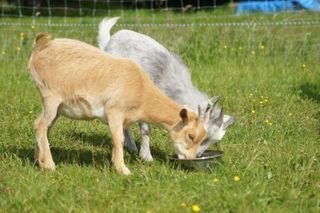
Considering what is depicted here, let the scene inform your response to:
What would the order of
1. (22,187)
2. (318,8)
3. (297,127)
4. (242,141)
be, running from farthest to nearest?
(318,8) < (297,127) < (242,141) < (22,187)

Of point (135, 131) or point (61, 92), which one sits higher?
point (61, 92)

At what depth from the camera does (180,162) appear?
549cm

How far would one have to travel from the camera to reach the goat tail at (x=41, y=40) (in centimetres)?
561

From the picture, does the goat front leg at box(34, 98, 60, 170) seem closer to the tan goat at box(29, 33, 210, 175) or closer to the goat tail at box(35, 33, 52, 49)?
the tan goat at box(29, 33, 210, 175)

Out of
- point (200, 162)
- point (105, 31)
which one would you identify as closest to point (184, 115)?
point (200, 162)

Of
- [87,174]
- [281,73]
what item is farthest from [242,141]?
[281,73]

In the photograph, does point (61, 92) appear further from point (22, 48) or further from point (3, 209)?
point (22, 48)

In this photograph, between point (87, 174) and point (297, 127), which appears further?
point (297, 127)

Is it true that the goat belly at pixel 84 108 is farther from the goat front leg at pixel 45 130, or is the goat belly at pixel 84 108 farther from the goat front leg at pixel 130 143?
the goat front leg at pixel 130 143

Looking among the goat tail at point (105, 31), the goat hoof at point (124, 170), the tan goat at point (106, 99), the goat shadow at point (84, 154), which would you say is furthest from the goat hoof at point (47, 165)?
the goat tail at point (105, 31)

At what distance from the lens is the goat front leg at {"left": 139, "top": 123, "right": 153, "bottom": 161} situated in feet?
19.8

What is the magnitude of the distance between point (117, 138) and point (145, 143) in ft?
2.76

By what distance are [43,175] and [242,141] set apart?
2.17 m

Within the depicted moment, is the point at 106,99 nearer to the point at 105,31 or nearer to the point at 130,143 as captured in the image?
the point at 130,143
